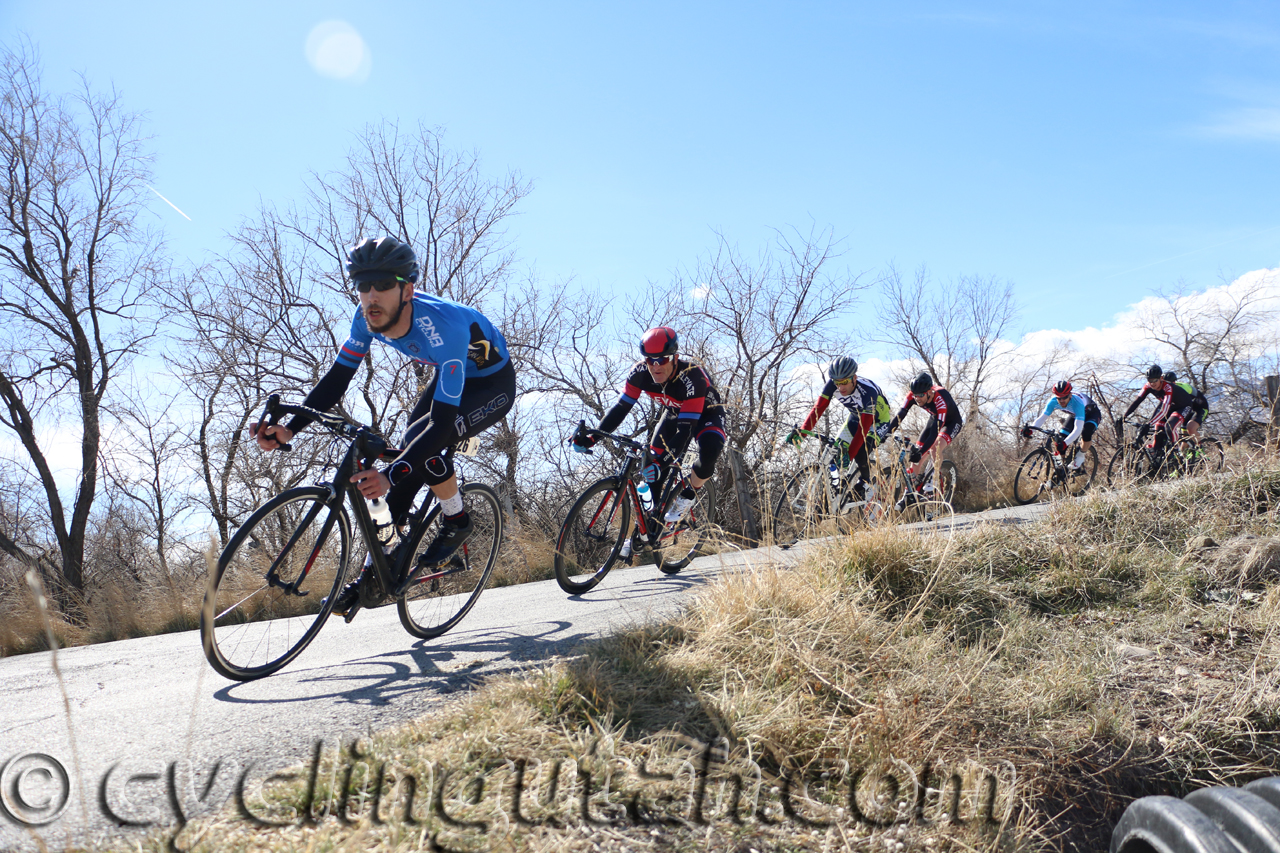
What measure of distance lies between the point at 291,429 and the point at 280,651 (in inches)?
Answer: 49.0

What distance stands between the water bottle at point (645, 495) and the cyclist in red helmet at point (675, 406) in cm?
9

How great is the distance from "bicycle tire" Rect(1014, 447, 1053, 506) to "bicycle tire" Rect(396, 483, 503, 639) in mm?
10149

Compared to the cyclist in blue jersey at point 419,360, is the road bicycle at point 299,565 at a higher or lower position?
lower

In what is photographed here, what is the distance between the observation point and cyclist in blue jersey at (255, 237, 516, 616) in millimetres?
4082

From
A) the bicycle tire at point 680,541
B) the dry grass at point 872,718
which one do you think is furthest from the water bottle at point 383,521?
the bicycle tire at point 680,541

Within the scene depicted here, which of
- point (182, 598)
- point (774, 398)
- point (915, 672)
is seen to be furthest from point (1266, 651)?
point (774, 398)

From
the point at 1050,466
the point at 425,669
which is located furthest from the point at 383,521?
the point at 1050,466

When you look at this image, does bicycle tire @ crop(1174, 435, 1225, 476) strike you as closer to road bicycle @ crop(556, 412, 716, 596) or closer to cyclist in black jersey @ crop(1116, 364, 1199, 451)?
cyclist in black jersey @ crop(1116, 364, 1199, 451)

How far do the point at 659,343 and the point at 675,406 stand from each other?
2.13 ft

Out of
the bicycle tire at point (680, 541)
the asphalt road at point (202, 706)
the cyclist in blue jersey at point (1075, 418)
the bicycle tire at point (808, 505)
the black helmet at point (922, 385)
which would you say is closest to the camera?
the asphalt road at point (202, 706)

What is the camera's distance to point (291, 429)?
3.99 meters

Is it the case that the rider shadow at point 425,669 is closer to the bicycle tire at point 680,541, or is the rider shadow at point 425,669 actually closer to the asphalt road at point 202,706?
the asphalt road at point 202,706

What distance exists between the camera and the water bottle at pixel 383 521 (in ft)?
13.5

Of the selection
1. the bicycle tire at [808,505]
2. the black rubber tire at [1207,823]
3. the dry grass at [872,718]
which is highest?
the bicycle tire at [808,505]
